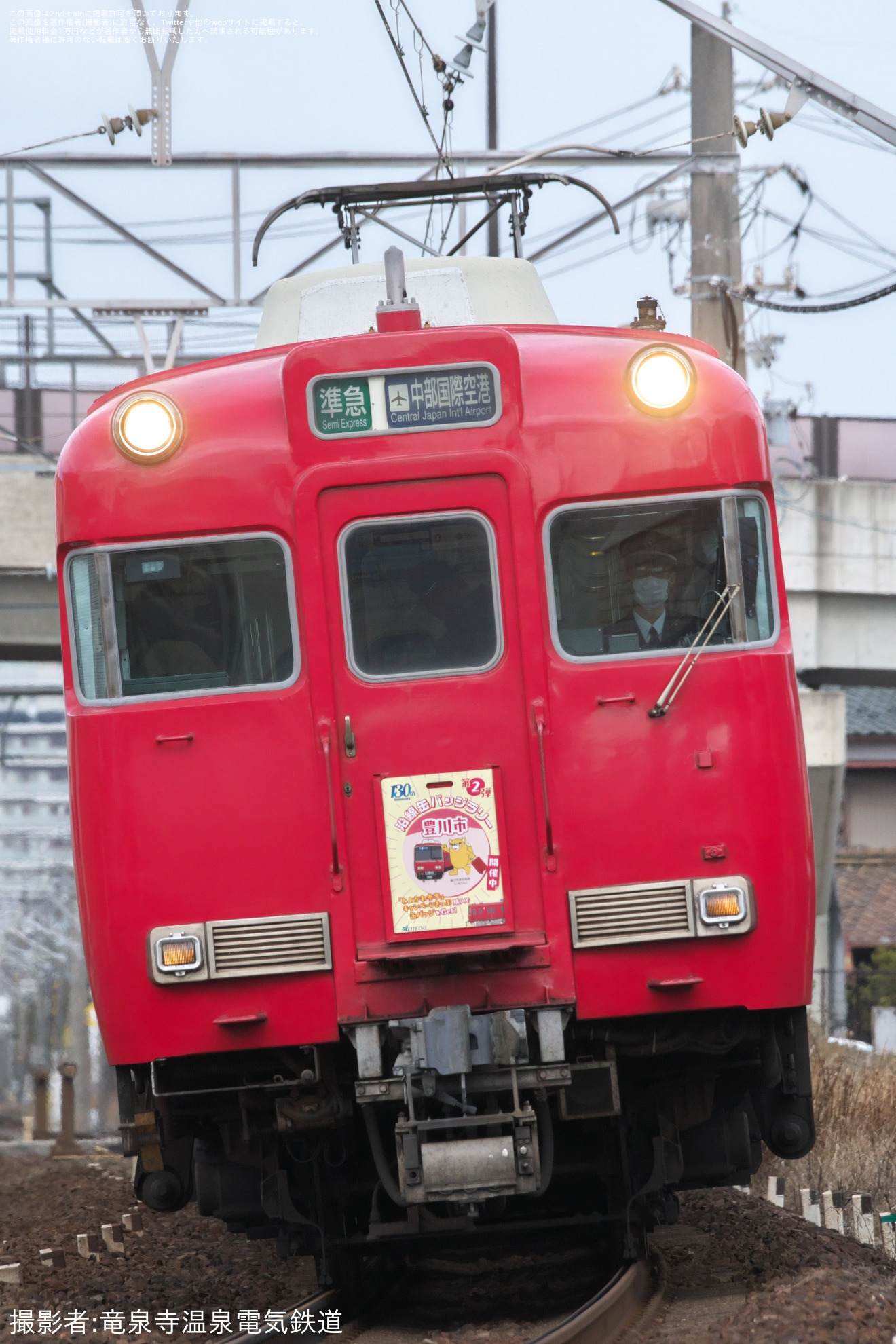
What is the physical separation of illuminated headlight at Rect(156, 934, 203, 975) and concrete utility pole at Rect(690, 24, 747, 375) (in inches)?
353

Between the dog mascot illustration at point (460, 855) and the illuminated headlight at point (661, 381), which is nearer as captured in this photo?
the dog mascot illustration at point (460, 855)

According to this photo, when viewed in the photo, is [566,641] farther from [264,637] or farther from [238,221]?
[238,221]

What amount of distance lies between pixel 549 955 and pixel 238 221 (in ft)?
30.2

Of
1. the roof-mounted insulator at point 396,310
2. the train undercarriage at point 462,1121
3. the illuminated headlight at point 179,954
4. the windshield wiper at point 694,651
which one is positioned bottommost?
the train undercarriage at point 462,1121

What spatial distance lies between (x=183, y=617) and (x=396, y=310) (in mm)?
1413

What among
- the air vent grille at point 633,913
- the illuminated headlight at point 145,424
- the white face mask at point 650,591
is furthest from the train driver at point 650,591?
the illuminated headlight at point 145,424

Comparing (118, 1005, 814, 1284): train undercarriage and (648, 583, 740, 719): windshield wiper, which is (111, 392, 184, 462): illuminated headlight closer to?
(648, 583, 740, 719): windshield wiper

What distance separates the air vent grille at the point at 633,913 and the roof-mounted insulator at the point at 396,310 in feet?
7.18

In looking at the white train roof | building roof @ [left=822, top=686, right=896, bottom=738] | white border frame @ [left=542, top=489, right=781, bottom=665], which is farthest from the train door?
building roof @ [left=822, top=686, right=896, bottom=738]

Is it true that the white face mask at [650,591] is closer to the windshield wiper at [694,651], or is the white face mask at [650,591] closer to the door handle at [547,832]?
the windshield wiper at [694,651]

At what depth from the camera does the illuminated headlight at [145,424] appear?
5.96 metres

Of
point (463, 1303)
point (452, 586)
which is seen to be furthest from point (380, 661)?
point (463, 1303)

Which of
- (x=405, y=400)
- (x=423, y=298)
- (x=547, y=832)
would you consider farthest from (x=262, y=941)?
(x=423, y=298)

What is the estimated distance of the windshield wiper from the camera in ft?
19.0
